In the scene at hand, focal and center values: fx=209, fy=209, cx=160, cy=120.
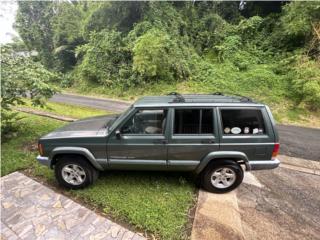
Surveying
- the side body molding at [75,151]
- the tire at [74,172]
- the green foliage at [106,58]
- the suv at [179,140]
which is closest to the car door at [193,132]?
the suv at [179,140]

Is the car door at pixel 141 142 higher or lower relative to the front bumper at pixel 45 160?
higher

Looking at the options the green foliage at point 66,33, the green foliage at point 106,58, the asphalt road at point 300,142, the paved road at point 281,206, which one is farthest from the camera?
the green foliage at point 66,33

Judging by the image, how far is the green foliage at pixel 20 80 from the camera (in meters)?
4.78

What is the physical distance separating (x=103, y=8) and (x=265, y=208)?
18.7m

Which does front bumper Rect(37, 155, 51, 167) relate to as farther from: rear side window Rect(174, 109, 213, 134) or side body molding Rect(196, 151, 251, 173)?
side body molding Rect(196, 151, 251, 173)

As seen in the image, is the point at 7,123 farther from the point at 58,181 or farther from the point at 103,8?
the point at 103,8

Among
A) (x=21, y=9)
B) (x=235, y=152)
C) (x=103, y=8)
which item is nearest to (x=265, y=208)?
(x=235, y=152)

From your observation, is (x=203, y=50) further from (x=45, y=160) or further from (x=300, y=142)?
(x=45, y=160)

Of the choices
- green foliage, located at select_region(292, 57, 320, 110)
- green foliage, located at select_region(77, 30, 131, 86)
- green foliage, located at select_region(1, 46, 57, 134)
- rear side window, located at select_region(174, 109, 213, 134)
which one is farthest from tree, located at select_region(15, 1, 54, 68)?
rear side window, located at select_region(174, 109, 213, 134)

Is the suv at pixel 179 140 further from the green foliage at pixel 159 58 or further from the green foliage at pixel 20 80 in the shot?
the green foliage at pixel 159 58

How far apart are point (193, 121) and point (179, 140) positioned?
Result: 404mm

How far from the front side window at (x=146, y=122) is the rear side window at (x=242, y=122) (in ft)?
3.43

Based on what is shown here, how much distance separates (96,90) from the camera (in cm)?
1745

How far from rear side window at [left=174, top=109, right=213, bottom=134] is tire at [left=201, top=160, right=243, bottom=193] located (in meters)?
0.65
